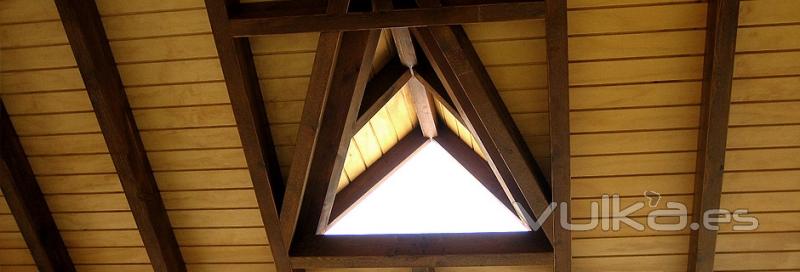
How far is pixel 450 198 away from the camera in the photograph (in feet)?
17.1

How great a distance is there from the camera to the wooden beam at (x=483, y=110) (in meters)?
3.21

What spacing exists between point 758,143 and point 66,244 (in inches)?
150

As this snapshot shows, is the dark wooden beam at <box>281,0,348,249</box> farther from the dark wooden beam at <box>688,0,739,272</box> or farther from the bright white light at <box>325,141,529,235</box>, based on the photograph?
the dark wooden beam at <box>688,0,739,272</box>

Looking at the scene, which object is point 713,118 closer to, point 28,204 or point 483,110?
point 483,110

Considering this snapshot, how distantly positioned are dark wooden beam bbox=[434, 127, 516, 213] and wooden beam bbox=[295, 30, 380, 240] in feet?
3.17

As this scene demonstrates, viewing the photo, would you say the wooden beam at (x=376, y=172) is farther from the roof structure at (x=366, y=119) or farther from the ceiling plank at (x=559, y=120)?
the ceiling plank at (x=559, y=120)

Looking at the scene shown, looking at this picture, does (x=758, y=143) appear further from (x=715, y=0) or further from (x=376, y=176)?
(x=376, y=176)

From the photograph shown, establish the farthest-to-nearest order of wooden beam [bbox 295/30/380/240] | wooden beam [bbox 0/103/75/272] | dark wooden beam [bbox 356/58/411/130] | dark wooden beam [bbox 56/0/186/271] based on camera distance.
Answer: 1. dark wooden beam [bbox 356/58/411/130]
2. wooden beam [bbox 0/103/75/272]
3. wooden beam [bbox 295/30/380/240]
4. dark wooden beam [bbox 56/0/186/271]

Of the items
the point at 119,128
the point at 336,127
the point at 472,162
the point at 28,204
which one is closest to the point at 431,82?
the point at 336,127

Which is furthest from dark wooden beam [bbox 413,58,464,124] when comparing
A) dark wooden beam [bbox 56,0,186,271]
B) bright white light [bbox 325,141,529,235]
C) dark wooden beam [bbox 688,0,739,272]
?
dark wooden beam [bbox 56,0,186,271]

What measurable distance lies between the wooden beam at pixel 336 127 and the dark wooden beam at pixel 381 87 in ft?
0.74

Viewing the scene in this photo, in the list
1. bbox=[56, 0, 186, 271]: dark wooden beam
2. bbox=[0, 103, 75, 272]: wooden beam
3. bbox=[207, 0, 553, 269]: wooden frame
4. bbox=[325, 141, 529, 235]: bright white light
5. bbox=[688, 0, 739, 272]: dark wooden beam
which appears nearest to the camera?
bbox=[688, 0, 739, 272]: dark wooden beam

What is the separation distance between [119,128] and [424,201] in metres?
2.29

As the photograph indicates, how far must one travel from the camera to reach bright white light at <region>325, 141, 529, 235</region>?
16.3 ft
